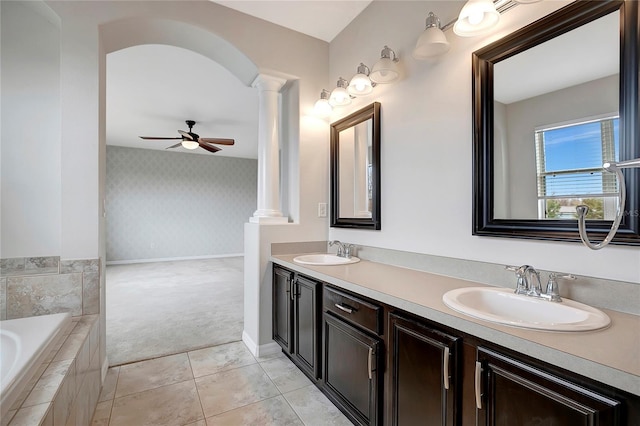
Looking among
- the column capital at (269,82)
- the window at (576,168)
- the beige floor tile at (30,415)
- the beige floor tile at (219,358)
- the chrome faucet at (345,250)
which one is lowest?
the beige floor tile at (219,358)

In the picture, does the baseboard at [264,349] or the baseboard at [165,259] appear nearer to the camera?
the baseboard at [264,349]

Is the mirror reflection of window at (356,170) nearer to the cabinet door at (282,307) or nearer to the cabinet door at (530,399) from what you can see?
the cabinet door at (282,307)

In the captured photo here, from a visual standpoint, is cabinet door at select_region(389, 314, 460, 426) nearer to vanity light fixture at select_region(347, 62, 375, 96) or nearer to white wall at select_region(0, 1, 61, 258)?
vanity light fixture at select_region(347, 62, 375, 96)

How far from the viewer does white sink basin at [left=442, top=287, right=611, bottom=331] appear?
876mm

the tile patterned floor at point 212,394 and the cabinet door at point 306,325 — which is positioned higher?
the cabinet door at point 306,325

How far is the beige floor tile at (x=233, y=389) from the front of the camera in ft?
5.80

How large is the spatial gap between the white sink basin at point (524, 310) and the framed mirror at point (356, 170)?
36.8 inches

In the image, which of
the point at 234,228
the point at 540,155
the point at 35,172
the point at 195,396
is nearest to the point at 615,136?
the point at 540,155

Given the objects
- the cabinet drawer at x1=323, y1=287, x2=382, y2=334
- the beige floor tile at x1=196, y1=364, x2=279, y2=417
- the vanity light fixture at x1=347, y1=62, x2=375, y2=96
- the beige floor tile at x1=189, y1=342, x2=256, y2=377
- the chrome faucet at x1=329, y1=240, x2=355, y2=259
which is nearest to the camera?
the cabinet drawer at x1=323, y1=287, x2=382, y2=334

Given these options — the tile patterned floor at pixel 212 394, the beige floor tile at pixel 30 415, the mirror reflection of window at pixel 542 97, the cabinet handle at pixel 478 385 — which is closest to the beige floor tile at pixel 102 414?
the tile patterned floor at pixel 212 394

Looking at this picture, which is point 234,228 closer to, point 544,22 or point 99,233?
point 99,233

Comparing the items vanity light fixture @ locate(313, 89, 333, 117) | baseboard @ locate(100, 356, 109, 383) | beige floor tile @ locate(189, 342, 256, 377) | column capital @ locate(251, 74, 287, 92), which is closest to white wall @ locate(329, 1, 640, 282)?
vanity light fixture @ locate(313, 89, 333, 117)

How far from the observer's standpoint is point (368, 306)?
141 cm

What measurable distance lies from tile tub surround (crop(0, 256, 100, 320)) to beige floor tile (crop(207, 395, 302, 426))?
105 cm
